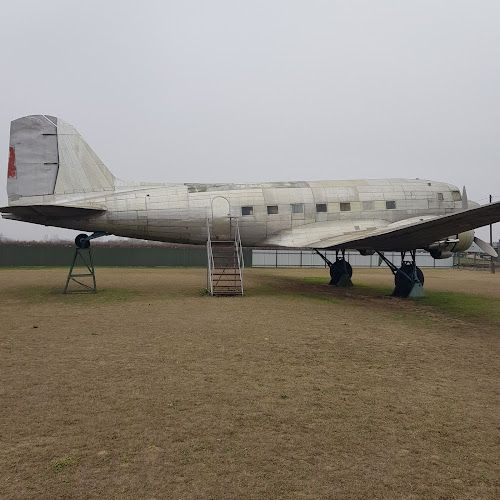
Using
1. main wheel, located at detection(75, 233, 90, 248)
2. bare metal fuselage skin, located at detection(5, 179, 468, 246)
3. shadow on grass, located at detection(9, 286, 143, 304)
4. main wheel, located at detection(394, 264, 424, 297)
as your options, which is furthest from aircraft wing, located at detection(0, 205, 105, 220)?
main wheel, located at detection(394, 264, 424, 297)

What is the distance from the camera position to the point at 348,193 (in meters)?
18.4

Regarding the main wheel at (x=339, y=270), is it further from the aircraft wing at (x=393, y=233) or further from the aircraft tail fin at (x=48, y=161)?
the aircraft tail fin at (x=48, y=161)

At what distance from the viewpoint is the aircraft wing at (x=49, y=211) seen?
1473 centimetres

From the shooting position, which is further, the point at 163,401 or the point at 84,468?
the point at 163,401

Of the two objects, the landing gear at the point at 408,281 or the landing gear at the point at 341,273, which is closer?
the landing gear at the point at 408,281

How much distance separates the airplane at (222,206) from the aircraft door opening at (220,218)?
4 cm

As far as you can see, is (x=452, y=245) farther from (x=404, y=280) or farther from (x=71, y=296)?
(x=71, y=296)

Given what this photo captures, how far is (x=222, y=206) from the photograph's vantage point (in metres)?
17.6

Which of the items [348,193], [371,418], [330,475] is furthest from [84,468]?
[348,193]

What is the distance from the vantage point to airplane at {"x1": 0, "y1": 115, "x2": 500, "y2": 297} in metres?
16.0

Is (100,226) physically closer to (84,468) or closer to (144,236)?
(144,236)

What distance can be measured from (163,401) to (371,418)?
2.54m

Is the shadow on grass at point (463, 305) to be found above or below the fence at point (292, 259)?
below

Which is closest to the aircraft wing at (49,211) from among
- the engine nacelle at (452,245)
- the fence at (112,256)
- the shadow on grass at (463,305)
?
the shadow on grass at (463,305)
